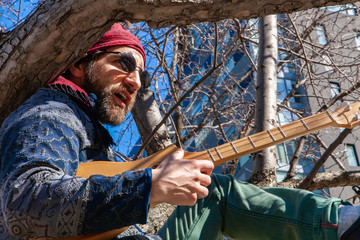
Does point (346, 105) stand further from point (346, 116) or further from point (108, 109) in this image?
point (108, 109)

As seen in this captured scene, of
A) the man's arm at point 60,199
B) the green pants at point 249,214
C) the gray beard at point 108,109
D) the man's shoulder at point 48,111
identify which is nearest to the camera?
the man's arm at point 60,199

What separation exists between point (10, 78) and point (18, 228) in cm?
113

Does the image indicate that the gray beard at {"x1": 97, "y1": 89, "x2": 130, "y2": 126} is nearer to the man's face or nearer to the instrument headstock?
the man's face

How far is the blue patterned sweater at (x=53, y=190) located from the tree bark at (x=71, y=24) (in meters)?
0.67

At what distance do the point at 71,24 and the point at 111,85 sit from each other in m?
0.42

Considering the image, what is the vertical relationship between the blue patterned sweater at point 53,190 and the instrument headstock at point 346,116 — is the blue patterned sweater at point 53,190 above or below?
below

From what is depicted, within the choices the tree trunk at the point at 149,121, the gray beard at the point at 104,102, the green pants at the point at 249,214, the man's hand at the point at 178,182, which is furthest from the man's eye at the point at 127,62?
the tree trunk at the point at 149,121

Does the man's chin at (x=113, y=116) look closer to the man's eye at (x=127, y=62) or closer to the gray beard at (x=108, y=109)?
the gray beard at (x=108, y=109)

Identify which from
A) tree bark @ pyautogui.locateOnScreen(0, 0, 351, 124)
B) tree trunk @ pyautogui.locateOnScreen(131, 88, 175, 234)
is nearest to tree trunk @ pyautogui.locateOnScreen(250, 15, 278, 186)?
tree trunk @ pyautogui.locateOnScreen(131, 88, 175, 234)

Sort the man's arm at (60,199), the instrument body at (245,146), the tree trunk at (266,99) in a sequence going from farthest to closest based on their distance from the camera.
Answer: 1. the tree trunk at (266,99)
2. the instrument body at (245,146)
3. the man's arm at (60,199)

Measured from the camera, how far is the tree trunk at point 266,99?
372 centimetres

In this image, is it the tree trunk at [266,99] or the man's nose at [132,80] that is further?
the tree trunk at [266,99]

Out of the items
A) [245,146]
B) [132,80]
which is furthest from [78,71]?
[245,146]

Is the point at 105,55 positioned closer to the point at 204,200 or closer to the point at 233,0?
the point at 233,0
